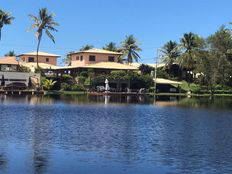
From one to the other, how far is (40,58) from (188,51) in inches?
1709

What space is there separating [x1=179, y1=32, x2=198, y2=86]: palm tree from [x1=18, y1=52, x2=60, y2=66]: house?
3876cm

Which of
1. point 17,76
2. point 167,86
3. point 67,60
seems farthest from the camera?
point 67,60

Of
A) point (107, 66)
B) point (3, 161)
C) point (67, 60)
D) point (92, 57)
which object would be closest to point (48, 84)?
point (107, 66)

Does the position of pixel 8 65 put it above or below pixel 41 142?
above

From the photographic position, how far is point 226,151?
2934 cm

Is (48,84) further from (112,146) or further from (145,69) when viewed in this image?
(112,146)

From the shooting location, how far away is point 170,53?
13625cm

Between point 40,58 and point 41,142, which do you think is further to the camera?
point 40,58

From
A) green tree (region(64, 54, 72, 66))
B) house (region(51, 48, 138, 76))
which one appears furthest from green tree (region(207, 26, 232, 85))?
green tree (region(64, 54, 72, 66))

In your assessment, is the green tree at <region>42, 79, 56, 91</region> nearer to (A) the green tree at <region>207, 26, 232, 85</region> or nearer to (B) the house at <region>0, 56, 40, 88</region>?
(B) the house at <region>0, 56, 40, 88</region>

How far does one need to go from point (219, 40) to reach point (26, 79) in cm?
4639

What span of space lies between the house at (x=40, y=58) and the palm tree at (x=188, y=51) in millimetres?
38760

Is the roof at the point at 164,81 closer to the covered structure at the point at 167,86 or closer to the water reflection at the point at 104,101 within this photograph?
the covered structure at the point at 167,86

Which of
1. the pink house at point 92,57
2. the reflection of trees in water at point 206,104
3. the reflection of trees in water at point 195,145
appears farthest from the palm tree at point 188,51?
the reflection of trees in water at point 195,145
